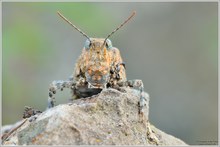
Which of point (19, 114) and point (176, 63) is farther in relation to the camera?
point (176, 63)

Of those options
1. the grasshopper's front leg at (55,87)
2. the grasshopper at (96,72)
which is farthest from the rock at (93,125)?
the grasshopper's front leg at (55,87)

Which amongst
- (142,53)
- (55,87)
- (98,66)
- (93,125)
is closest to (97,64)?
(98,66)

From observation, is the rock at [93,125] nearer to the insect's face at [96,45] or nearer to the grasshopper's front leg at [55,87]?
the grasshopper's front leg at [55,87]

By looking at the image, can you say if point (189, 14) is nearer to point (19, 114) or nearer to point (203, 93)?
point (203, 93)

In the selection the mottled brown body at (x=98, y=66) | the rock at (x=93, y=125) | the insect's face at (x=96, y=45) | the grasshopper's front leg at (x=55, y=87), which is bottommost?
the rock at (x=93, y=125)

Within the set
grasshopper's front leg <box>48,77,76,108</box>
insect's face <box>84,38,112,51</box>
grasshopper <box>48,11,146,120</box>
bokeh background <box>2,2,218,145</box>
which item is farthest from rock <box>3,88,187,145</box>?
bokeh background <box>2,2,218,145</box>

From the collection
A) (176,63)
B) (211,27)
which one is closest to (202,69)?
(176,63)
